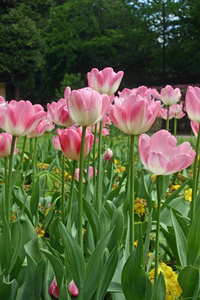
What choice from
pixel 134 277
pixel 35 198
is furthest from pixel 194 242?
pixel 35 198

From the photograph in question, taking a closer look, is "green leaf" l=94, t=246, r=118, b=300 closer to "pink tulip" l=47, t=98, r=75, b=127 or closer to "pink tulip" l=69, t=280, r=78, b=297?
"pink tulip" l=69, t=280, r=78, b=297

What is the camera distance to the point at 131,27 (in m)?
24.6

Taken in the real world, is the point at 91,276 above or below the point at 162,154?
below

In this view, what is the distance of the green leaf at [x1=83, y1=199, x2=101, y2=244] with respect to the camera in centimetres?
110

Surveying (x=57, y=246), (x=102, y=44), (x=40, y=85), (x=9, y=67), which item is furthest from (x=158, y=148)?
(x=40, y=85)

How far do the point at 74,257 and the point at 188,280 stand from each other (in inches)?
11.6

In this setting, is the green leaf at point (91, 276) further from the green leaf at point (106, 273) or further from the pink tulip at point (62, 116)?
the pink tulip at point (62, 116)

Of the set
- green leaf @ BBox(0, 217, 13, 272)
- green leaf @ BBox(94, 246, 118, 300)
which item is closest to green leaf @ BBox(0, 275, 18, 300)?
green leaf @ BBox(0, 217, 13, 272)

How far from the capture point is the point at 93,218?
1121 millimetres

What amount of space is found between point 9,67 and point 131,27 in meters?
12.0

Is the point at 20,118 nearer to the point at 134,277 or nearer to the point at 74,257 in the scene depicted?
the point at 74,257

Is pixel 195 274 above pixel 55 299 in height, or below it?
above

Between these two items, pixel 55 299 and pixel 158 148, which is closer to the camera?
pixel 158 148

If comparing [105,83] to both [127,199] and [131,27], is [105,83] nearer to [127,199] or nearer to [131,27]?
[127,199]
